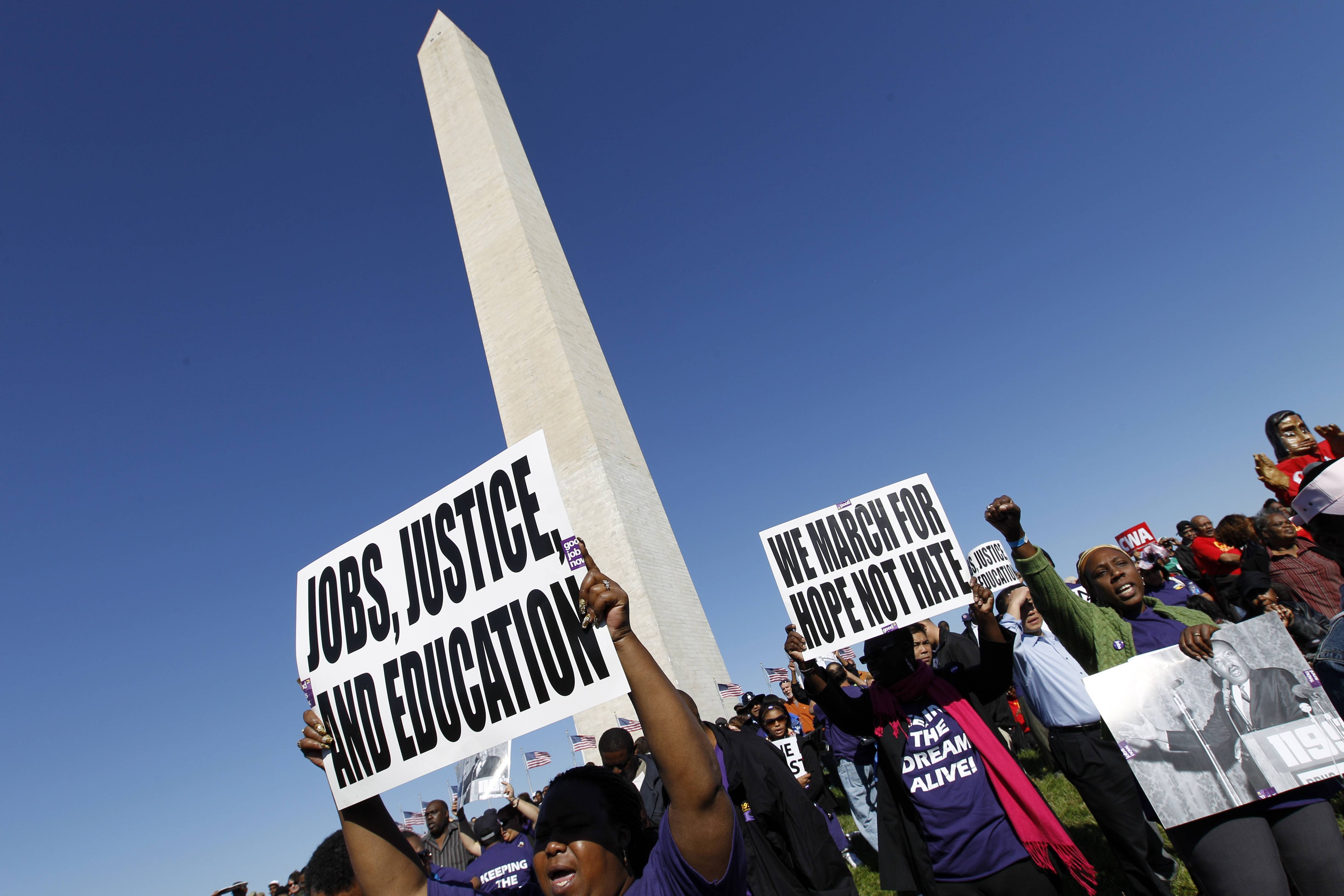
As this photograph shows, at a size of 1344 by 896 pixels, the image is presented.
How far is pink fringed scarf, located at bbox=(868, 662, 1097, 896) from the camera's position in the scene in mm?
3137

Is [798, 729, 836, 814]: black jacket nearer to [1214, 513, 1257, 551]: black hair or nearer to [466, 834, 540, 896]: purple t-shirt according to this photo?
[466, 834, 540, 896]: purple t-shirt

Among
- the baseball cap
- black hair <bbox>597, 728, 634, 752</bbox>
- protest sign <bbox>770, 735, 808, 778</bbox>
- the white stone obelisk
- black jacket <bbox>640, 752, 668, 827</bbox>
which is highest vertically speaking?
the white stone obelisk

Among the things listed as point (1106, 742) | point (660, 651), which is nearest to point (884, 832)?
point (1106, 742)

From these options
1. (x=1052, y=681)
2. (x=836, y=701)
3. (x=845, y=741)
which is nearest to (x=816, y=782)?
(x=845, y=741)

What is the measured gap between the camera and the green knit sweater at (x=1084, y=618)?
10.1ft

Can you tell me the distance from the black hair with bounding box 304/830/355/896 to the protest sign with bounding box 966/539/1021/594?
445 inches

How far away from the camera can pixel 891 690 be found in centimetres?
358

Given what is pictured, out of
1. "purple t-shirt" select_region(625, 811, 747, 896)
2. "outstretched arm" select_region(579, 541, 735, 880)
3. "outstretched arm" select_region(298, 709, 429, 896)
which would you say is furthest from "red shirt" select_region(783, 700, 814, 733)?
"outstretched arm" select_region(579, 541, 735, 880)

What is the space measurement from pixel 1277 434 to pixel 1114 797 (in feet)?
6.86

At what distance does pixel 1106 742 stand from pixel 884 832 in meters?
1.55

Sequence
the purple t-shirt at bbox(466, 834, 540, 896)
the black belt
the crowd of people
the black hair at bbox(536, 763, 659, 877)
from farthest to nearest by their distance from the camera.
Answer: the black belt, the purple t-shirt at bbox(466, 834, 540, 896), the black hair at bbox(536, 763, 659, 877), the crowd of people

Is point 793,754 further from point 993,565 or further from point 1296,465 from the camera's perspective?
point 993,565

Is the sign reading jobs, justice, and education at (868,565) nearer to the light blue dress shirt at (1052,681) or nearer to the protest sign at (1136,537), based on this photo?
the light blue dress shirt at (1052,681)

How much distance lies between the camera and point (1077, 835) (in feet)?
18.1
